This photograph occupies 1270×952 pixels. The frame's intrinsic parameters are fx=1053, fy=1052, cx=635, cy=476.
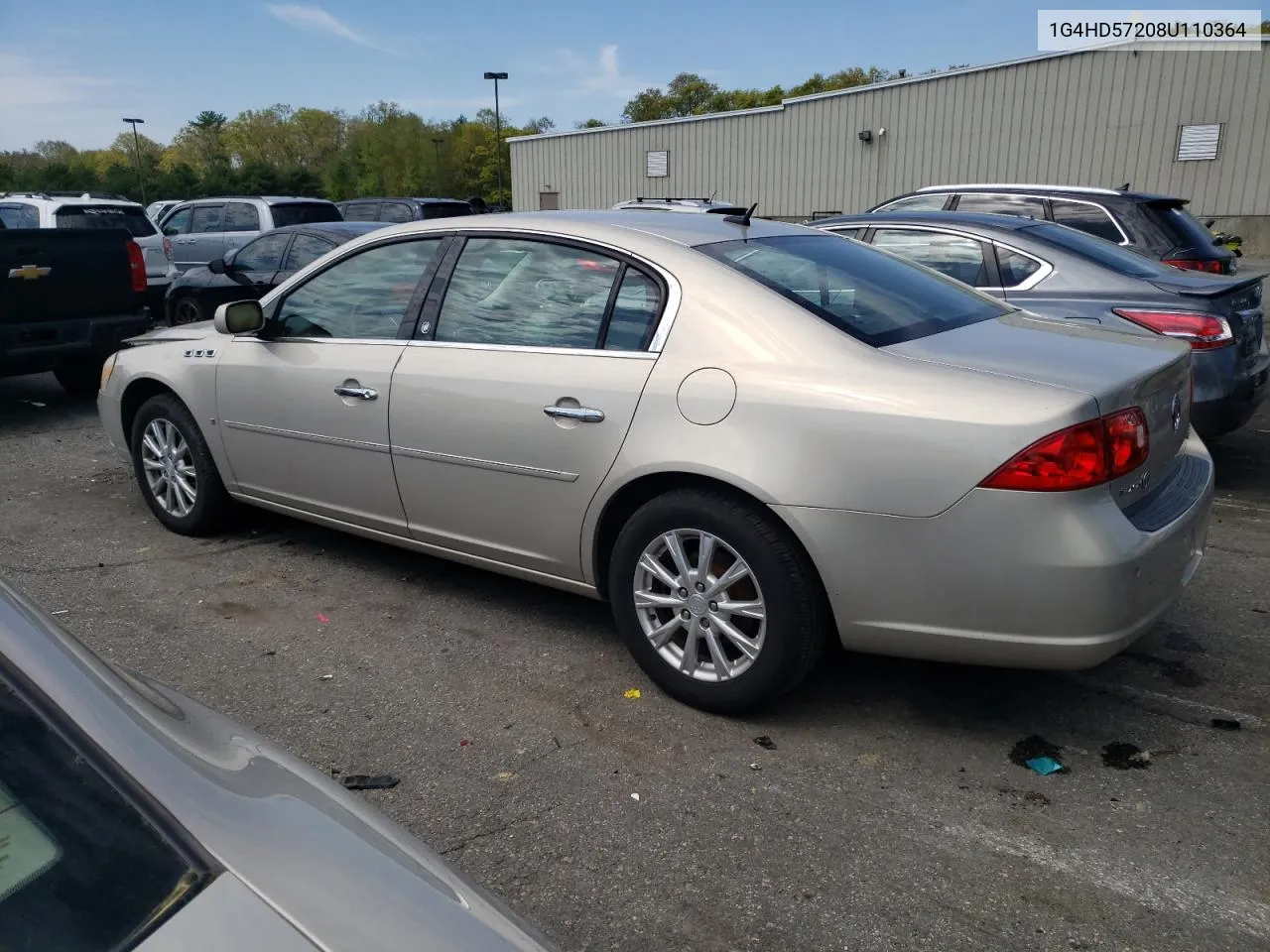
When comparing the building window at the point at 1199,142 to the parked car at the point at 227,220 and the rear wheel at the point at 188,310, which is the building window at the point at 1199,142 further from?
the rear wheel at the point at 188,310

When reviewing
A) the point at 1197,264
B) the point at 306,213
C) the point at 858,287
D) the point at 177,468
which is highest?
the point at 306,213

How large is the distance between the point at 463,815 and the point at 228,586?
2.28 metres

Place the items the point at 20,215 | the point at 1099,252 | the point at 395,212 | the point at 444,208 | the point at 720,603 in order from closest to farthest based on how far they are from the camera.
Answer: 1. the point at 720,603
2. the point at 1099,252
3. the point at 20,215
4. the point at 444,208
5. the point at 395,212

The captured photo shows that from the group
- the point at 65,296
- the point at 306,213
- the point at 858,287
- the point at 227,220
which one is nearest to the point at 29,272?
the point at 65,296

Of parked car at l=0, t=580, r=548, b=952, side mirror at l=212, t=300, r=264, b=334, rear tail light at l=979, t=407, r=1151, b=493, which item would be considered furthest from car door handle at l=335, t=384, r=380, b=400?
parked car at l=0, t=580, r=548, b=952

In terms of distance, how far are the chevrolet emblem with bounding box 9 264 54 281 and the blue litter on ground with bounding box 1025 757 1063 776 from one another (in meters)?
7.94

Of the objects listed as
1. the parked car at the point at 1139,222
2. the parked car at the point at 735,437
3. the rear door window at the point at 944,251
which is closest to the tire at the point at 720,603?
the parked car at the point at 735,437

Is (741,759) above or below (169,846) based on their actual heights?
below

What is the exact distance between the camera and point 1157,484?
328 cm

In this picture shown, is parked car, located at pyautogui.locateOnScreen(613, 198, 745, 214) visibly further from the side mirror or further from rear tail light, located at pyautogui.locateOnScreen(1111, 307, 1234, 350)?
the side mirror

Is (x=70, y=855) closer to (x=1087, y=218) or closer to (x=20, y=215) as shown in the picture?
(x=1087, y=218)

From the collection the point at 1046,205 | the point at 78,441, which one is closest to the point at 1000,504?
the point at 1046,205

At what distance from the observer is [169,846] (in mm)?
1297

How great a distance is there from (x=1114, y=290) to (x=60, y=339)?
7.62 meters
